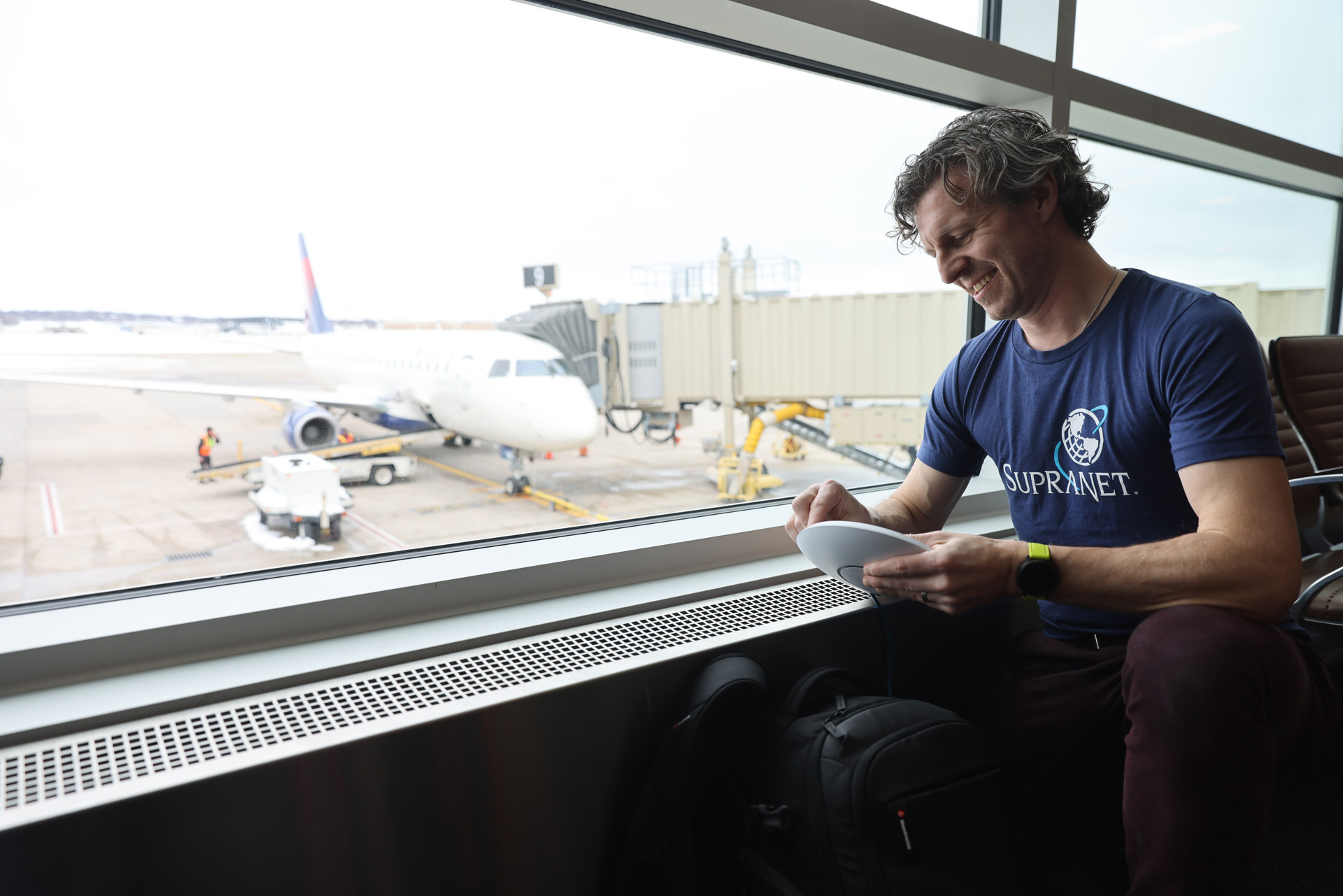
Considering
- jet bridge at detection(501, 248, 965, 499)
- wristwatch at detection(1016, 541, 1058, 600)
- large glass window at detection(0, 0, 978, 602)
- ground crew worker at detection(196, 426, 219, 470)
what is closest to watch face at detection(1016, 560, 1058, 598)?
wristwatch at detection(1016, 541, 1058, 600)

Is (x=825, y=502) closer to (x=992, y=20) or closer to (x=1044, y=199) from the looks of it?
(x=1044, y=199)

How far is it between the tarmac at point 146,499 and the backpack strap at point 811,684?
0.56m

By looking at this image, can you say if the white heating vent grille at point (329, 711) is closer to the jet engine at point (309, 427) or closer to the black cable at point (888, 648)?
the black cable at point (888, 648)

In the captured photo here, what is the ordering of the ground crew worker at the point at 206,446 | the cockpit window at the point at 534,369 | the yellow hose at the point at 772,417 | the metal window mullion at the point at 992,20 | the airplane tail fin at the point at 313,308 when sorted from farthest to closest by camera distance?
1. the airplane tail fin at the point at 313,308
2. the cockpit window at the point at 534,369
3. the yellow hose at the point at 772,417
4. the ground crew worker at the point at 206,446
5. the metal window mullion at the point at 992,20

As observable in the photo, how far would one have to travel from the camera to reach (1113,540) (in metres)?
0.89

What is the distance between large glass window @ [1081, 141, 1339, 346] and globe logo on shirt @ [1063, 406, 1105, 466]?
177 centimetres

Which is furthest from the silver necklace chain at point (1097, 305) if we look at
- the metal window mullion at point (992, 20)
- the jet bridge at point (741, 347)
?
the jet bridge at point (741, 347)

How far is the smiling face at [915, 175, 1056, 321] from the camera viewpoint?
88cm

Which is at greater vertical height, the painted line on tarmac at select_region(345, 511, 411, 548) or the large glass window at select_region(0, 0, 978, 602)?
the large glass window at select_region(0, 0, 978, 602)

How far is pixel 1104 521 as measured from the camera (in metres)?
0.90

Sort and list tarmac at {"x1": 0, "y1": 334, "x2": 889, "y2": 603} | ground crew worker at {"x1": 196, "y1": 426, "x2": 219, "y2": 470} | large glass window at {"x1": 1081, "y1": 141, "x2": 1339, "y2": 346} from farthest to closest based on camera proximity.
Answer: large glass window at {"x1": 1081, "y1": 141, "x2": 1339, "y2": 346} → ground crew worker at {"x1": 196, "y1": 426, "x2": 219, "y2": 470} → tarmac at {"x1": 0, "y1": 334, "x2": 889, "y2": 603}

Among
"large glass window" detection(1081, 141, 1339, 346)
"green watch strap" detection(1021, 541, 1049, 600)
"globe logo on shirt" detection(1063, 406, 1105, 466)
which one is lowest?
"green watch strap" detection(1021, 541, 1049, 600)

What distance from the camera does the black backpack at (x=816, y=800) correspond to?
739mm

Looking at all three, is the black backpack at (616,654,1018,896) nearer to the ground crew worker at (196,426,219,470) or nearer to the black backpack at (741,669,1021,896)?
the black backpack at (741,669,1021,896)
